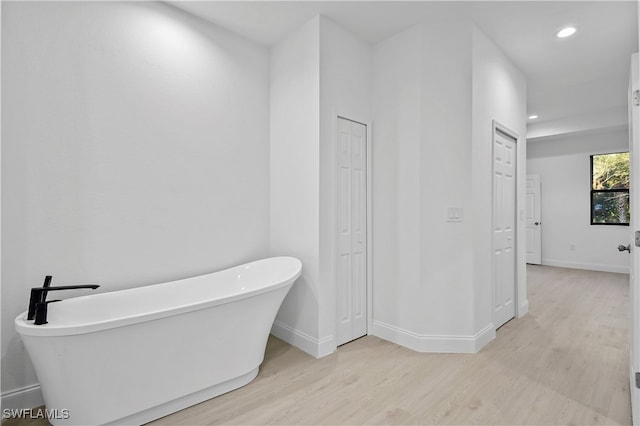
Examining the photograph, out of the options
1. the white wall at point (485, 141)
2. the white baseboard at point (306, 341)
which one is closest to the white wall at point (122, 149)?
the white baseboard at point (306, 341)

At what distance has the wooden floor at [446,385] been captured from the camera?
5.95 feet

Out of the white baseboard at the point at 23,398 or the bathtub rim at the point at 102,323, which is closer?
the bathtub rim at the point at 102,323

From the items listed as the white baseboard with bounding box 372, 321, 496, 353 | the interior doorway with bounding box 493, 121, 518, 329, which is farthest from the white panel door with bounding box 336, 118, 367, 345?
the interior doorway with bounding box 493, 121, 518, 329

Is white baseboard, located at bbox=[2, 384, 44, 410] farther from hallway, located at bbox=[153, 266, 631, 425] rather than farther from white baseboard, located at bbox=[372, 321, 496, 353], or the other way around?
white baseboard, located at bbox=[372, 321, 496, 353]

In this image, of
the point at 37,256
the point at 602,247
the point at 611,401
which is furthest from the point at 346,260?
the point at 602,247

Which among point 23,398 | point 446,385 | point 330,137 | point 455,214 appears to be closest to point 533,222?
point 455,214

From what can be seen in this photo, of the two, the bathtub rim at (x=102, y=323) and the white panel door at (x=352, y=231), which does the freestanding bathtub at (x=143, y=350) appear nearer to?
the bathtub rim at (x=102, y=323)

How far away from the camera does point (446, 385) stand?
2.13 meters

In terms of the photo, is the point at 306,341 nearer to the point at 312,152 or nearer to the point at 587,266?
the point at 312,152

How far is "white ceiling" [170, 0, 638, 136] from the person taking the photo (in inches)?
96.7

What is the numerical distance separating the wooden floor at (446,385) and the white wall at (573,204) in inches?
140

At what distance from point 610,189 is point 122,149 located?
295 inches

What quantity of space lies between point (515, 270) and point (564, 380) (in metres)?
1.42

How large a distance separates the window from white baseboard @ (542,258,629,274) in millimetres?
780
